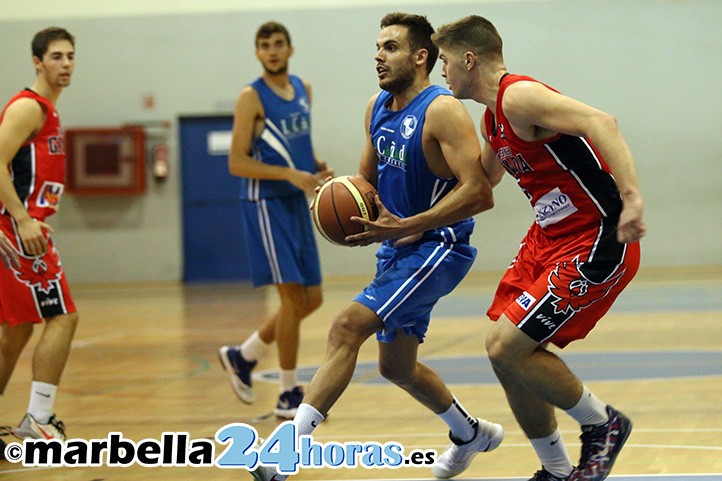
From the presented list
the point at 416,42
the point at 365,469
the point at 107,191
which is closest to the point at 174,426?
the point at 365,469

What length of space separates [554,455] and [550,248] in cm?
74

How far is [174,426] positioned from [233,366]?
0.74 m

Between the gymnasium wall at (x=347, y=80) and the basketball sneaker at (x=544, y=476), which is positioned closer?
the basketball sneaker at (x=544, y=476)

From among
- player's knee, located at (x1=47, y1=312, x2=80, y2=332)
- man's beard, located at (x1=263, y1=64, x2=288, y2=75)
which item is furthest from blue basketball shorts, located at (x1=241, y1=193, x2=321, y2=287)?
player's knee, located at (x1=47, y1=312, x2=80, y2=332)

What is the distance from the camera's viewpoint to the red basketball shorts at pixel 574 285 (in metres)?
3.70

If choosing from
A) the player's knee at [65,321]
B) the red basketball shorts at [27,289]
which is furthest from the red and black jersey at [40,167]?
the player's knee at [65,321]

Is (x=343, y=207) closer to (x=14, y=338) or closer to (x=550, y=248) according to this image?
(x=550, y=248)

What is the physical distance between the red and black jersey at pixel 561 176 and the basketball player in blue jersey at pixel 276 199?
2.15 m

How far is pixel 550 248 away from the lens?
12.6 ft

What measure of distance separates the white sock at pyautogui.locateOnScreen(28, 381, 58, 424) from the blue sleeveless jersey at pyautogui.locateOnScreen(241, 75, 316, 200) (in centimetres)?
165

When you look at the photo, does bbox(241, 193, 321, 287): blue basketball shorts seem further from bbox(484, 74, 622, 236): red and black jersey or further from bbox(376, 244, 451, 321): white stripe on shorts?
bbox(484, 74, 622, 236): red and black jersey

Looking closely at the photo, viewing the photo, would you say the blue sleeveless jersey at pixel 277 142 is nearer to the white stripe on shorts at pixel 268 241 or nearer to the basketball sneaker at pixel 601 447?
the white stripe on shorts at pixel 268 241

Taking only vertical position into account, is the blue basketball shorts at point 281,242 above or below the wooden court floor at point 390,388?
above

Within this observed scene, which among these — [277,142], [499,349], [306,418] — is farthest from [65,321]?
[499,349]
